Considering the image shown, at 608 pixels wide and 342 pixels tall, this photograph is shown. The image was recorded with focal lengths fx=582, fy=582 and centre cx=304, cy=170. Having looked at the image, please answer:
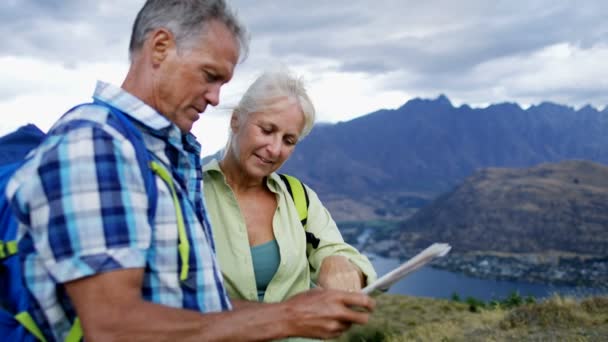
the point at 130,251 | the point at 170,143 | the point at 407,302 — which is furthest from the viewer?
the point at 407,302

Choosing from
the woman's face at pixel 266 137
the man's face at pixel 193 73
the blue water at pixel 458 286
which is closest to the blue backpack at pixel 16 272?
the man's face at pixel 193 73

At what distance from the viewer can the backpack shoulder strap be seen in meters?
2.55

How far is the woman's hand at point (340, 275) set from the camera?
227cm

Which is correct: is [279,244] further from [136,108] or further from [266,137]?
[136,108]

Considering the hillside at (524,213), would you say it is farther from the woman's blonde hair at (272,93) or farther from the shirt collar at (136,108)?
the shirt collar at (136,108)

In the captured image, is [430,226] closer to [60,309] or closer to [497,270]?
[497,270]

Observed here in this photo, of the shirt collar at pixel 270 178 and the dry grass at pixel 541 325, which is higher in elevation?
the shirt collar at pixel 270 178

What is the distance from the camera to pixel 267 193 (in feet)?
8.73

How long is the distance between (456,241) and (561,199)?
2298 cm

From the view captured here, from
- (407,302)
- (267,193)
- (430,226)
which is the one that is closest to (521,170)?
(430,226)

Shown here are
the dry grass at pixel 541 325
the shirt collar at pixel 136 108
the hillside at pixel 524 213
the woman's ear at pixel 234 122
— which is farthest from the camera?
the hillside at pixel 524 213

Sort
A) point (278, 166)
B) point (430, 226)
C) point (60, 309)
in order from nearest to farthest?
point (60, 309), point (278, 166), point (430, 226)

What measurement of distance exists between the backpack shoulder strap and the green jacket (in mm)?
22

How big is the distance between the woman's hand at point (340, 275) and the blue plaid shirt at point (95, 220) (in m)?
0.91
